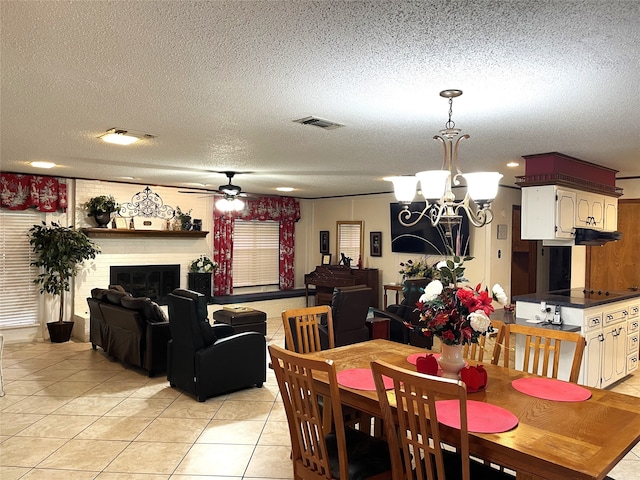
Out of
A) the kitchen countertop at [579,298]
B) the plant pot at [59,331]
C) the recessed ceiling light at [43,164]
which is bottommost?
the plant pot at [59,331]

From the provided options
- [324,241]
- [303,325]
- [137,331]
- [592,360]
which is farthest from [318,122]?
[324,241]

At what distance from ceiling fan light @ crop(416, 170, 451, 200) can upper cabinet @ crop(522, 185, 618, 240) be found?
2.15 meters

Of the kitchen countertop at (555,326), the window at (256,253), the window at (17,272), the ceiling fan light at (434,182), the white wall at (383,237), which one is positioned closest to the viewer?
the ceiling fan light at (434,182)

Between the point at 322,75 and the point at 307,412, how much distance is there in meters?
1.65

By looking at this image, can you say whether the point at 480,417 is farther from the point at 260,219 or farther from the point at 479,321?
the point at 260,219

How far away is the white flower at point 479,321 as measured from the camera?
228 cm

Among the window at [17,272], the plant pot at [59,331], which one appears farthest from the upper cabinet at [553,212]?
the window at [17,272]

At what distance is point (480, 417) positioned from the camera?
2.05 m

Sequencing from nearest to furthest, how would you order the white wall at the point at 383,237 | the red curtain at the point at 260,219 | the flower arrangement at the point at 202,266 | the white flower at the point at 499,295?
the white flower at the point at 499,295 → the white wall at the point at 383,237 → the flower arrangement at the point at 202,266 → the red curtain at the point at 260,219

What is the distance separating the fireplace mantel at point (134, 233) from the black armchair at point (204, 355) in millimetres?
3204

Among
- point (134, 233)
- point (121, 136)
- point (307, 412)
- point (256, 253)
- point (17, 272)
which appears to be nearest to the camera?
point (307, 412)

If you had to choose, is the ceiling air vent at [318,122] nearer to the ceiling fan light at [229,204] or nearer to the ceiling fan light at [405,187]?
the ceiling fan light at [405,187]

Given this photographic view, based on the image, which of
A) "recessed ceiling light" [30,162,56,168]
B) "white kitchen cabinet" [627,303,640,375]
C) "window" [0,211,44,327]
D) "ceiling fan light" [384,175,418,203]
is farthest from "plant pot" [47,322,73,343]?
"white kitchen cabinet" [627,303,640,375]

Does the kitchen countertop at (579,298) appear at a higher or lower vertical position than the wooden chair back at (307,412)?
higher
